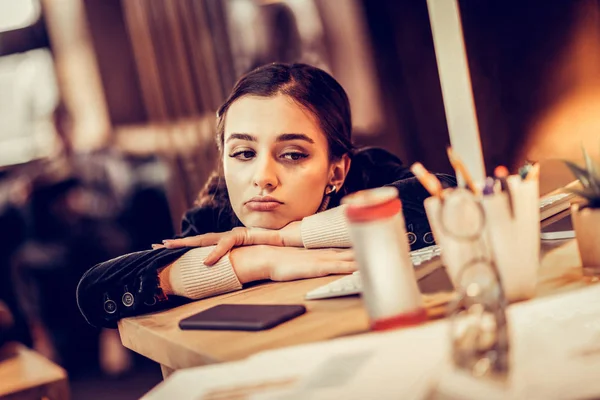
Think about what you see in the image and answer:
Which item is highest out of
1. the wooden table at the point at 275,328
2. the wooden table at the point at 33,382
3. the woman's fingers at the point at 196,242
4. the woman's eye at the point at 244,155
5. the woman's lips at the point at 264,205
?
the woman's eye at the point at 244,155

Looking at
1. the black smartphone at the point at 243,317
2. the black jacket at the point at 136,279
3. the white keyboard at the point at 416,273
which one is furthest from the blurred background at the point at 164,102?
the black smartphone at the point at 243,317

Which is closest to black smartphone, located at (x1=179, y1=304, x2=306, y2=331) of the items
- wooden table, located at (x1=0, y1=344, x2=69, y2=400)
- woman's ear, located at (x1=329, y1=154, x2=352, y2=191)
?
woman's ear, located at (x1=329, y1=154, x2=352, y2=191)

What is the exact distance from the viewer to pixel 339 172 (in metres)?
1.57

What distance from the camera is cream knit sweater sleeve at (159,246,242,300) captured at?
1.24 m

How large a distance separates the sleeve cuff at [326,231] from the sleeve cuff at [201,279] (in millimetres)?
171

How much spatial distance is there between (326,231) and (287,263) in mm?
124

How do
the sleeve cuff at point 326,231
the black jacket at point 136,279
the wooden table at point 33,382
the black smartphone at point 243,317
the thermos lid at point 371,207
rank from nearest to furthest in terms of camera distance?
the thermos lid at point 371,207 → the black smartphone at point 243,317 → the black jacket at point 136,279 → the sleeve cuff at point 326,231 → the wooden table at point 33,382

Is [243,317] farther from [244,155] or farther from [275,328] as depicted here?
[244,155]

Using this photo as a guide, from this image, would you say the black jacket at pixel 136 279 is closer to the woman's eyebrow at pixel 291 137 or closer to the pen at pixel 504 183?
the woman's eyebrow at pixel 291 137

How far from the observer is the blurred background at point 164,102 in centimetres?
141

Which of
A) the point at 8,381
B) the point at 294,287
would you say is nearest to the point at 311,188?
the point at 294,287

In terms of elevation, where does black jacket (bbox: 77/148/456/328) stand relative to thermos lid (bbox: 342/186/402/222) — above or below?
below

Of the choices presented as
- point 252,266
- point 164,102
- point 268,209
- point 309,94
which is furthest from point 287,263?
point 164,102

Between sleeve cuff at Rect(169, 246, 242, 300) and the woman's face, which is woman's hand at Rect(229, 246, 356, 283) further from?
the woman's face
